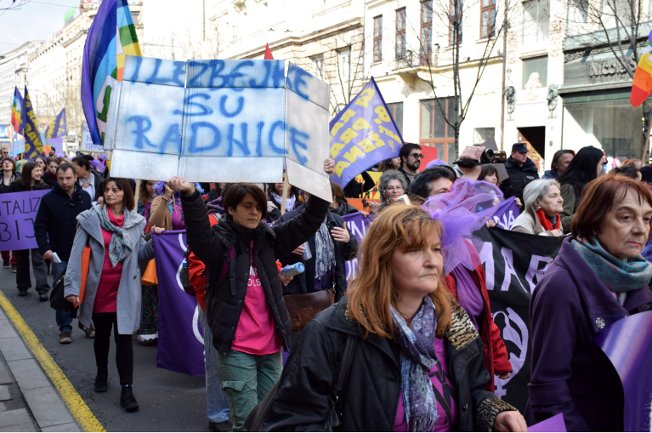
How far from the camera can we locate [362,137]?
8203mm

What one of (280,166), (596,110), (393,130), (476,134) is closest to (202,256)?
(280,166)

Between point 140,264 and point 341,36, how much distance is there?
2957 cm

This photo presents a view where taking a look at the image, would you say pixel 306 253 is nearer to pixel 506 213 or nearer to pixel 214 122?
pixel 214 122

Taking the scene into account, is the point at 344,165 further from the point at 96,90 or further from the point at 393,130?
the point at 96,90

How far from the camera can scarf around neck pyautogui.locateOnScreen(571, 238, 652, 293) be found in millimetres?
2553

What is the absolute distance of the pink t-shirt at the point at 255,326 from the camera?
3.88 metres

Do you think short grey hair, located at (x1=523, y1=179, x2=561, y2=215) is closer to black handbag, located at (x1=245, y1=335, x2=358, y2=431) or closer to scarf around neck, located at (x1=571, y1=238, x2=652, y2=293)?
scarf around neck, located at (x1=571, y1=238, x2=652, y2=293)

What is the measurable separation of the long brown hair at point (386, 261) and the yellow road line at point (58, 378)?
339 centimetres

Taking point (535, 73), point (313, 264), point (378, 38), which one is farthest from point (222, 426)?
point (378, 38)

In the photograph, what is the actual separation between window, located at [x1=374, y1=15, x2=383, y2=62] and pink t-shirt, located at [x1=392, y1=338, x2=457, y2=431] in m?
29.7

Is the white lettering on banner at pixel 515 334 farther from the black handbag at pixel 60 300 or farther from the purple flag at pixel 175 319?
the black handbag at pixel 60 300

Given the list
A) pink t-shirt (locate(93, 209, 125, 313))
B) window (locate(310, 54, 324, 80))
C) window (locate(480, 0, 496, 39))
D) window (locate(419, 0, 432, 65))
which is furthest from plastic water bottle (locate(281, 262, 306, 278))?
window (locate(310, 54, 324, 80))

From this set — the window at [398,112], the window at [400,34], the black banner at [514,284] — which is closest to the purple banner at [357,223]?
the black banner at [514,284]

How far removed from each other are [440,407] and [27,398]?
174 inches
